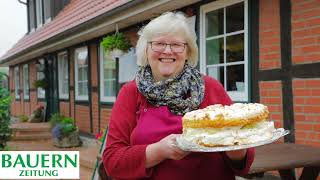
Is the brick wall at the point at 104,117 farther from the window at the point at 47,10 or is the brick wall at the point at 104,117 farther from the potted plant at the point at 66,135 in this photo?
the window at the point at 47,10

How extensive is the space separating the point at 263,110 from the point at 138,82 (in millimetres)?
522

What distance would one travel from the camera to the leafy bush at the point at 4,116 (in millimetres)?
5828

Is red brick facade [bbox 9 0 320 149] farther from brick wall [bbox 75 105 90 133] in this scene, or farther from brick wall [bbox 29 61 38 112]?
brick wall [bbox 29 61 38 112]

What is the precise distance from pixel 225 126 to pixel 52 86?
1166cm

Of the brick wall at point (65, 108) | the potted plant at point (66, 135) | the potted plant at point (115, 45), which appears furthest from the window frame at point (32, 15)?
the potted plant at point (115, 45)

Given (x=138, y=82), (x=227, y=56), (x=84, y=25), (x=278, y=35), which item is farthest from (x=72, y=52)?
(x=138, y=82)

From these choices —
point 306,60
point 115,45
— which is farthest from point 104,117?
point 306,60

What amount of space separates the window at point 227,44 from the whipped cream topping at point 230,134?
3098 mm

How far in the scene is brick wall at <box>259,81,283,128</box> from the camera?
4.30 m

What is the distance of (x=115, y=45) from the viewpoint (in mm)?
6777

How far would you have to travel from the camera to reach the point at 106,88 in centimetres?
898

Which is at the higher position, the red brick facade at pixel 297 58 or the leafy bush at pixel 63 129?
the red brick facade at pixel 297 58

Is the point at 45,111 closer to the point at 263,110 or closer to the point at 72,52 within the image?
the point at 72,52

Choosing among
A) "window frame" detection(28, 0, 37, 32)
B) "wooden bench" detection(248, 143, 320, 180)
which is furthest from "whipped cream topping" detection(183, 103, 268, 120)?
"window frame" detection(28, 0, 37, 32)
